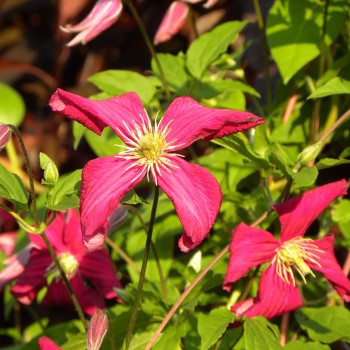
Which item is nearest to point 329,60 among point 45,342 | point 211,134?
point 211,134

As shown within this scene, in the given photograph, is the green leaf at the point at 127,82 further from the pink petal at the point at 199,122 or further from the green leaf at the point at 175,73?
the pink petal at the point at 199,122

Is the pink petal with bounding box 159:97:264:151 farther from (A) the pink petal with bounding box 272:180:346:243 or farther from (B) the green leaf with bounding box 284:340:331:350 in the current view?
(B) the green leaf with bounding box 284:340:331:350

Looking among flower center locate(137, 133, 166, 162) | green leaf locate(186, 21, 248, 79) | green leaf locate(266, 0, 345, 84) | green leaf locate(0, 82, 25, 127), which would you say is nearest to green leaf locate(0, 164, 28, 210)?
flower center locate(137, 133, 166, 162)

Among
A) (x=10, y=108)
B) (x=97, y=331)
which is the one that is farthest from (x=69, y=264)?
(x=10, y=108)

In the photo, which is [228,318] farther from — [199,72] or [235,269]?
[199,72]

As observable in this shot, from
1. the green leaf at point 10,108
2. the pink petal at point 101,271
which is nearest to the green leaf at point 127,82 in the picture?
the pink petal at point 101,271

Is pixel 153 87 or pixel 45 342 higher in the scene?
pixel 153 87
